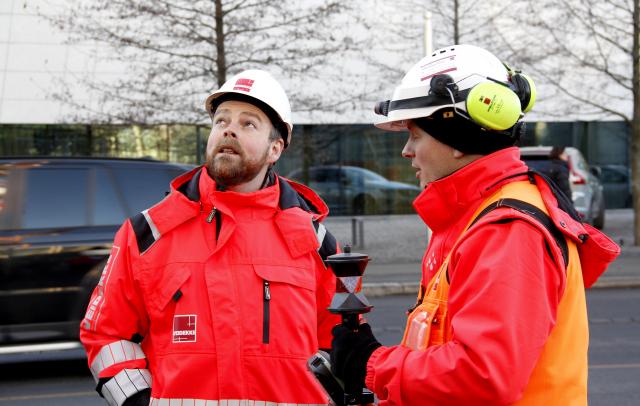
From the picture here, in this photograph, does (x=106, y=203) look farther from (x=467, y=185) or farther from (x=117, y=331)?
(x=467, y=185)

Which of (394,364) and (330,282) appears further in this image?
(330,282)

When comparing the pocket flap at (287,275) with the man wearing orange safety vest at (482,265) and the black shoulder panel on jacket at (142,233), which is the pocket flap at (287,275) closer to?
the black shoulder panel on jacket at (142,233)

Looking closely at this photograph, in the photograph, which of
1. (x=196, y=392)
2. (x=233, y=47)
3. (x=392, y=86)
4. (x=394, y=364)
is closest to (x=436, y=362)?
(x=394, y=364)

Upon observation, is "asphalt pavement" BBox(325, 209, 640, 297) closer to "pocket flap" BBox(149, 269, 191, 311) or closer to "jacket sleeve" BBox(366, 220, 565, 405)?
"pocket flap" BBox(149, 269, 191, 311)

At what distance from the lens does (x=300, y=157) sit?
22.9 m

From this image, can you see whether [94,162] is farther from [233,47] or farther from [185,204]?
[233,47]

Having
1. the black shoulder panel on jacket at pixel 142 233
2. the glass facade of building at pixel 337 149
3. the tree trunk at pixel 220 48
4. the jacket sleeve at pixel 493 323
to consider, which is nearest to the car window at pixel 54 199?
the black shoulder panel on jacket at pixel 142 233

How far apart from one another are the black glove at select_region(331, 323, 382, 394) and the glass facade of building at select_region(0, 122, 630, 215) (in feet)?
62.4

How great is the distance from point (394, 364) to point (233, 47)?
14.9 m

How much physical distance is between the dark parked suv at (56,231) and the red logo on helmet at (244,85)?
4.79 meters

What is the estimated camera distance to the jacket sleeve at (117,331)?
3020mm

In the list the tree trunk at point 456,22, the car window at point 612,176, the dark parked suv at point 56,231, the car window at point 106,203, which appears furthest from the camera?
the car window at point 612,176

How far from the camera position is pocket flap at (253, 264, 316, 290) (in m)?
3.11

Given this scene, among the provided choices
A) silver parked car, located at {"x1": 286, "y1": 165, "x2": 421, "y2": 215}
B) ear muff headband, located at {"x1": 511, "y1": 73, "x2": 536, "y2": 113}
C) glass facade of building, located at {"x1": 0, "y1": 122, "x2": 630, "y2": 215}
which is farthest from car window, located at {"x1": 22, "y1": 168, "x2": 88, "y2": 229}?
silver parked car, located at {"x1": 286, "y1": 165, "x2": 421, "y2": 215}
